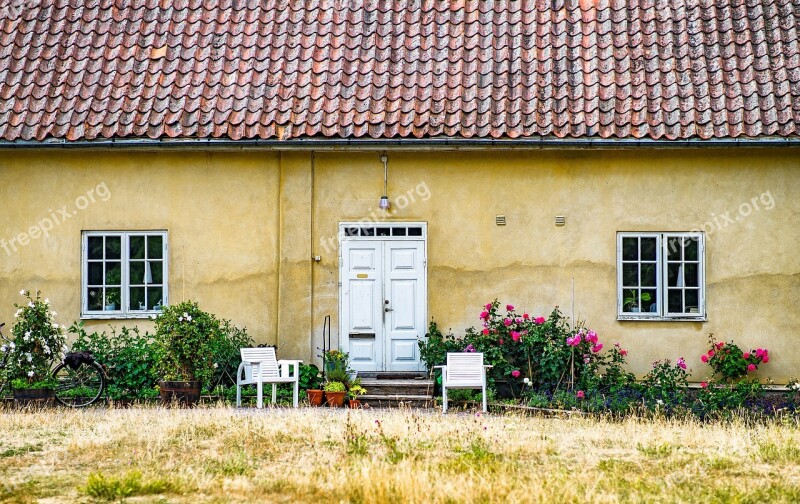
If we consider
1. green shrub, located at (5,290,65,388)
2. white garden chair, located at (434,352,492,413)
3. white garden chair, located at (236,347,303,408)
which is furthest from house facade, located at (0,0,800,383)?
green shrub, located at (5,290,65,388)

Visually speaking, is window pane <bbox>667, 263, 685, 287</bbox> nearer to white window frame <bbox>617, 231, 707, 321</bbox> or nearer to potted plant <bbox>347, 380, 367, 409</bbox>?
white window frame <bbox>617, 231, 707, 321</bbox>

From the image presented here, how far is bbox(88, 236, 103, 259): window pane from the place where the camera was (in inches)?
635

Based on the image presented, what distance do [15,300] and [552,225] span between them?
7816mm

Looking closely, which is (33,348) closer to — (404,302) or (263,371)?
(263,371)

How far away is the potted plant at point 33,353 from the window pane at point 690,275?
862 cm

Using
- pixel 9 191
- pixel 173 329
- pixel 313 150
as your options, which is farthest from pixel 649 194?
pixel 9 191

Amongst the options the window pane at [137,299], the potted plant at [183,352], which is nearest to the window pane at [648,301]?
the potted plant at [183,352]

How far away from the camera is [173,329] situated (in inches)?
572

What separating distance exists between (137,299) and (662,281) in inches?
297

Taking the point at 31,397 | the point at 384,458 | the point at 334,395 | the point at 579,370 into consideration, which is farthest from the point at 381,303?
the point at 384,458

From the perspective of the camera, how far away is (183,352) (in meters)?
14.5

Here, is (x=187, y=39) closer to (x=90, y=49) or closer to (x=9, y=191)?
(x=90, y=49)

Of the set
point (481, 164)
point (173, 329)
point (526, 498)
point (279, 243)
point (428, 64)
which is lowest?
point (526, 498)

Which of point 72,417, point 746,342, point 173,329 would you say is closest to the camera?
point 72,417
